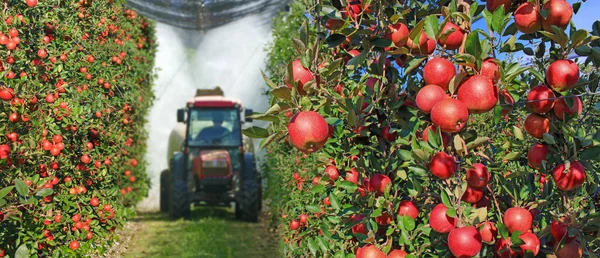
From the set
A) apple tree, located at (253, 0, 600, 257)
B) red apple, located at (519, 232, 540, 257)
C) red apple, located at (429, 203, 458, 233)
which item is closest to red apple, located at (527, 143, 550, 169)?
apple tree, located at (253, 0, 600, 257)

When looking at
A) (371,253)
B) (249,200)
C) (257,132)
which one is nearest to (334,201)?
(371,253)

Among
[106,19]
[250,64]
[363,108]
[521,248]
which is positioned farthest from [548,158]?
[250,64]

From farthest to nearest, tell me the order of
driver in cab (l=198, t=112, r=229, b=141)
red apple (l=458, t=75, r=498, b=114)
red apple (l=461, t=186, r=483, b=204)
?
driver in cab (l=198, t=112, r=229, b=141) → red apple (l=461, t=186, r=483, b=204) → red apple (l=458, t=75, r=498, b=114)

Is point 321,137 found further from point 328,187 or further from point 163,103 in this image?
point 163,103

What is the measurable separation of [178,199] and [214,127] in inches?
65.3

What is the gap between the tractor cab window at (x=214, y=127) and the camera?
11484mm

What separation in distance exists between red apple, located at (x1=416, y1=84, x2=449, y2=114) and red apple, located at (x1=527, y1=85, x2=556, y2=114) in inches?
10.7

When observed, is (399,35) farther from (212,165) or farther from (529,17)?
(212,165)

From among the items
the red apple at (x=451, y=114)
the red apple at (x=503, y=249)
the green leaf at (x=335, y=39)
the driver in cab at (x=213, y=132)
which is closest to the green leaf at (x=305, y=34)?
the green leaf at (x=335, y=39)

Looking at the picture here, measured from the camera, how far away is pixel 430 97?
150cm

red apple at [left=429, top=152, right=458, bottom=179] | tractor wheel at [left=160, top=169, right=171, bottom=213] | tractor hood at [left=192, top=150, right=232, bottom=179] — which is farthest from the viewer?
tractor wheel at [left=160, top=169, right=171, bottom=213]

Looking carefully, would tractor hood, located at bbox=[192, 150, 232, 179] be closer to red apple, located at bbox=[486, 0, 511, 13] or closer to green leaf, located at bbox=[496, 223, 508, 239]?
red apple, located at bbox=[486, 0, 511, 13]

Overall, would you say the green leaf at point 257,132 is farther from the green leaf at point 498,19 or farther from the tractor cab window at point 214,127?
the tractor cab window at point 214,127

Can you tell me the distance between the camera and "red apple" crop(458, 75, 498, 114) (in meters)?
1.43
